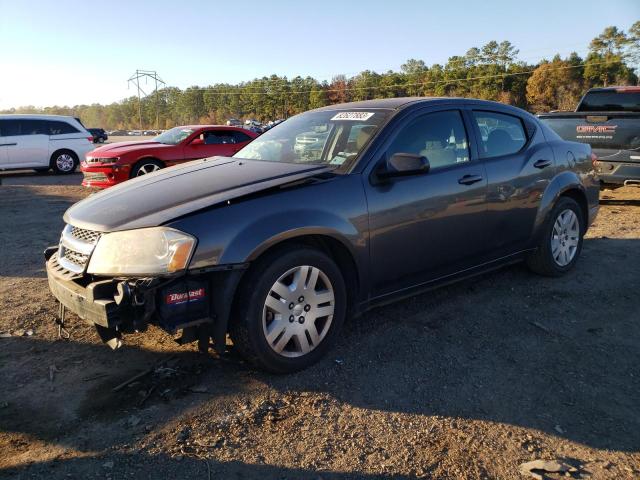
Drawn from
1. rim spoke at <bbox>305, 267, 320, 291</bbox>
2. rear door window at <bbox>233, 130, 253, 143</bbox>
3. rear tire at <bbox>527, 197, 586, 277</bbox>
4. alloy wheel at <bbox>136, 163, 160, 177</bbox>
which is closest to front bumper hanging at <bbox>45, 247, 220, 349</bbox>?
rim spoke at <bbox>305, 267, 320, 291</bbox>

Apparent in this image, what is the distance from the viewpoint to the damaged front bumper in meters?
2.67

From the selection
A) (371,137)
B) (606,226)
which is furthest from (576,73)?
(371,137)

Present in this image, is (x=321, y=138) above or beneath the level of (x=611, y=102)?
beneath

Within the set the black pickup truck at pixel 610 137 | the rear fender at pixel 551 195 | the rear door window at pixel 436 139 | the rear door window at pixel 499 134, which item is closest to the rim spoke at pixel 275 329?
the rear door window at pixel 436 139

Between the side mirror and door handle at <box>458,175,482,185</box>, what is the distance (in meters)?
0.58

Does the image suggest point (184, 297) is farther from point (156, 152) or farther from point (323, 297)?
point (156, 152)

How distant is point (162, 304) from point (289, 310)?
0.76 metres

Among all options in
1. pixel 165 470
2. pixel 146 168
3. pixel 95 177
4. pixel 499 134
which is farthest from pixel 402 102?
pixel 95 177

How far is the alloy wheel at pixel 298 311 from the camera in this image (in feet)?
9.87

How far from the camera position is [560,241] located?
493 cm

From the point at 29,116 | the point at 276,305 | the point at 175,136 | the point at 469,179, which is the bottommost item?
the point at 276,305

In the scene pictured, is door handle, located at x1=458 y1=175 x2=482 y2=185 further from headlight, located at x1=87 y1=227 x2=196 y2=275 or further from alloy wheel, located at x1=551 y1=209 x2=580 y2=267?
headlight, located at x1=87 y1=227 x2=196 y2=275

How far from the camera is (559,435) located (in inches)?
101

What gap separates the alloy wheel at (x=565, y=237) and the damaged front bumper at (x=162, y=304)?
11.1 ft
